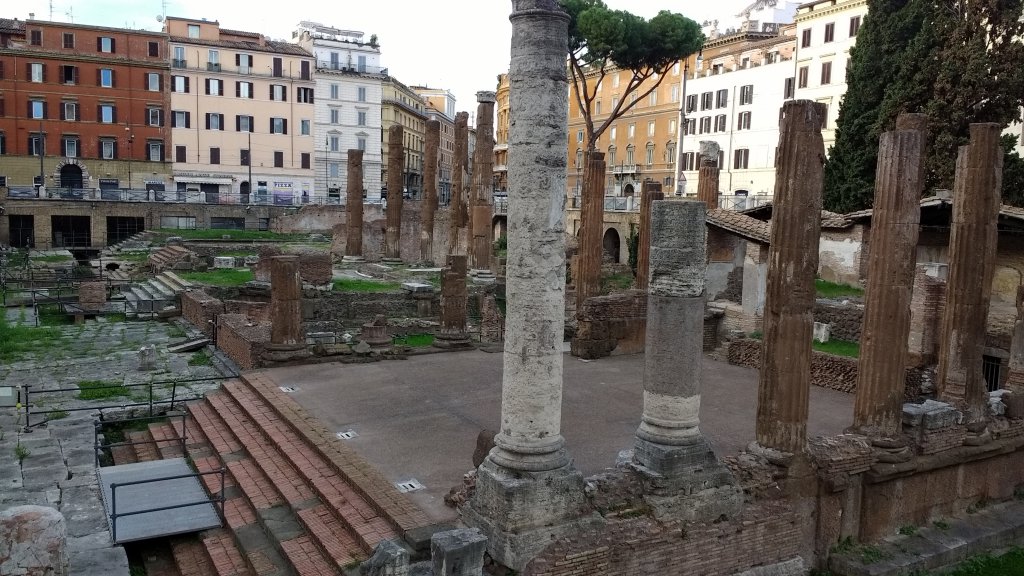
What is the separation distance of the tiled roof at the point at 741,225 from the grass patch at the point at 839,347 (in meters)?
3.09

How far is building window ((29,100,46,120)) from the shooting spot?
44.7 m

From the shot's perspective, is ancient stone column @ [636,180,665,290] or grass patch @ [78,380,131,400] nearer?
grass patch @ [78,380,131,400]

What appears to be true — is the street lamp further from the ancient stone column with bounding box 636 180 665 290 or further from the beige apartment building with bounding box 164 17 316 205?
the ancient stone column with bounding box 636 180 665 290

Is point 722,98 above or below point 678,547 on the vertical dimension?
above

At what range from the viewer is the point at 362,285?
2372 centimetres

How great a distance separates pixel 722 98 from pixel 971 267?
3452cm

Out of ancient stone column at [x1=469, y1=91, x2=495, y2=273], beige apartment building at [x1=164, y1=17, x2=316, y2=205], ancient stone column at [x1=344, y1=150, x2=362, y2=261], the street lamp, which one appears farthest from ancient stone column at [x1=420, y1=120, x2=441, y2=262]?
beige apartment building at [x1=164, y1=17, x2=316, y2=205]

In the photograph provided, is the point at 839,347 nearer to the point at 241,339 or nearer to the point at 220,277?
the point at 241,339

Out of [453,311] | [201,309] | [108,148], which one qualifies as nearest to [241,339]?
[453,311]

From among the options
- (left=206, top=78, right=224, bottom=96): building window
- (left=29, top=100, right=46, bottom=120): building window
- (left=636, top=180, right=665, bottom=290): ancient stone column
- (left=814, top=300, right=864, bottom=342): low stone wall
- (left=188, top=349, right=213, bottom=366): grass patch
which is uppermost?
(left=206, top=78, right=224, bottom=96): building window

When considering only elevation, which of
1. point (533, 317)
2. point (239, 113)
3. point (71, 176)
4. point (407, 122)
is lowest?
point (533, 317)

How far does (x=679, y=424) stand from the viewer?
24.9ft

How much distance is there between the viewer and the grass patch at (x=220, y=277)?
23.3 m

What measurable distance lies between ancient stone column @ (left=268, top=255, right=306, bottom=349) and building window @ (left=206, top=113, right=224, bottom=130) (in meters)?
39.7
